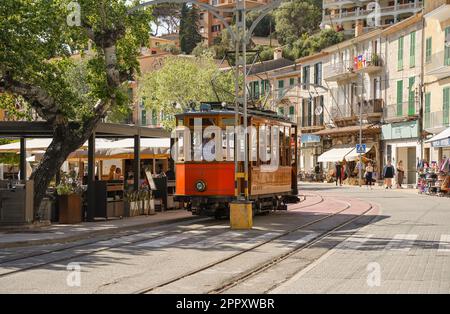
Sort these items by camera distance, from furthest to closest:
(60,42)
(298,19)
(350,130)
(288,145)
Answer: (298,19) → (350,130) → (288,145) → (60,42)

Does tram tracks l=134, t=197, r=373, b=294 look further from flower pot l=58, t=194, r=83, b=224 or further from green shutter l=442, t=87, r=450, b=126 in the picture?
green shutter l=442, t=87, r=450, b=126

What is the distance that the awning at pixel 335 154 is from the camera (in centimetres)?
6323

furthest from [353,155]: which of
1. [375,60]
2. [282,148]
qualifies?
[282,148]

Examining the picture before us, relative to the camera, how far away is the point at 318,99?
237 feet

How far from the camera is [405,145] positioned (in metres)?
55.3

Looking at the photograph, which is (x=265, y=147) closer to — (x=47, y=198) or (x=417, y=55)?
(x=47, y=198)

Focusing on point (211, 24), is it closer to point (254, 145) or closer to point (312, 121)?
point (312, 121)

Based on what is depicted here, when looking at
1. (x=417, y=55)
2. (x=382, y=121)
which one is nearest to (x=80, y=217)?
(x=417, y=55)

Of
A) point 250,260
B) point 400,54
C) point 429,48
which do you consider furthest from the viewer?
point 400,54

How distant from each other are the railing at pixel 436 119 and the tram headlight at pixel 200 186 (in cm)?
2815

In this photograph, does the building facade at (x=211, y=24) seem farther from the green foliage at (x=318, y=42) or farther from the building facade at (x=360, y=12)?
the green foliage at (x=318, y=42)

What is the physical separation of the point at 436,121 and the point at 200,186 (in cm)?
3012

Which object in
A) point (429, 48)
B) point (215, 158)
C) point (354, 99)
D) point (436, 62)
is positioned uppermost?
point (429, 48)

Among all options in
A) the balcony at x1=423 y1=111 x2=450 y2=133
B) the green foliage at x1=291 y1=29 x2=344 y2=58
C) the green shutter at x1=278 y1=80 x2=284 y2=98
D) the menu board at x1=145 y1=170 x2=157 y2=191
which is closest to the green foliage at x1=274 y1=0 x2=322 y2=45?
the green foliage at x1=291 y1=29 x2=344 y2=58
